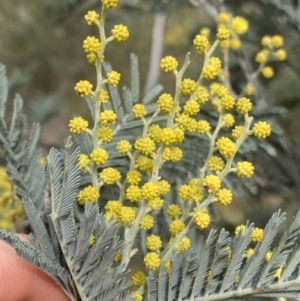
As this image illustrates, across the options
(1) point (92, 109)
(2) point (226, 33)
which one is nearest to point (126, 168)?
(1) point (92, 109)

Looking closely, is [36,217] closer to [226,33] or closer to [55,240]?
[55,240]

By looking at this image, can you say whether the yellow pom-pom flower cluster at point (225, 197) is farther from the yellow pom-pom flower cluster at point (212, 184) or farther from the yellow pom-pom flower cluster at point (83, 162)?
the yellow pom-pom flower cluster at point (83, 162)

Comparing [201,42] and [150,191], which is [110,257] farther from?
[201,42]

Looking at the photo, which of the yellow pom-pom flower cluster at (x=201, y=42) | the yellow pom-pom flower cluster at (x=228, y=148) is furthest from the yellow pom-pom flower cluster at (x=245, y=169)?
the yellow pom-pom flower cluster at (x=201, y=42)

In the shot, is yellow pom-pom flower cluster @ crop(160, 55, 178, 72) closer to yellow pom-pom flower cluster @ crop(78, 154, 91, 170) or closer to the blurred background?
yellow pom-pom flower cluster @ crop(78, 154, 91, 170)

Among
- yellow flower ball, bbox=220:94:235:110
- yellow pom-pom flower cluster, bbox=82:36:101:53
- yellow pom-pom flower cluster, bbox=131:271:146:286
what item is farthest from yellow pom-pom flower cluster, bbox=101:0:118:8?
yellow pom-pom flower cluster, bbox=131:271:146:286

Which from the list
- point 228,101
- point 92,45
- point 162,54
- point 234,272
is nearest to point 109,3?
point 92,45
